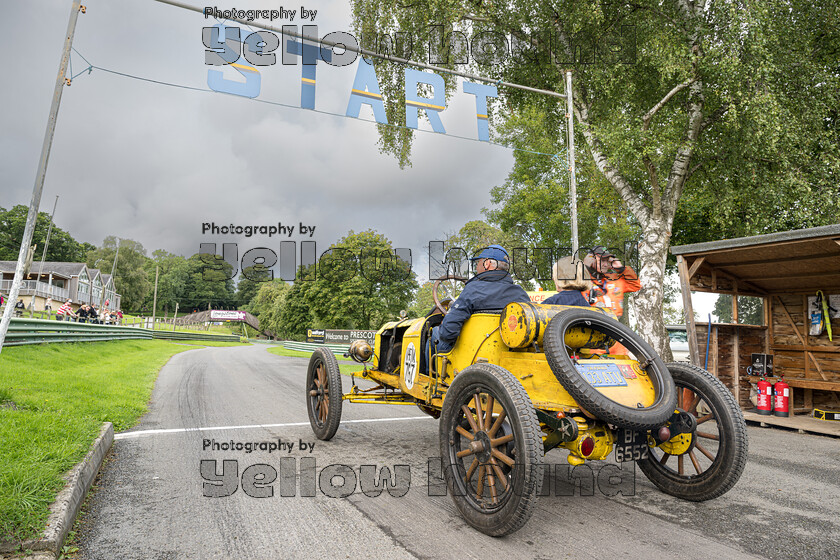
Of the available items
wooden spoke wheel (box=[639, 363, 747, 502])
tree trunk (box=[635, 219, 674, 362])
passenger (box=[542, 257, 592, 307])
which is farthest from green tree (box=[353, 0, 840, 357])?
wooden spoke wheel (box=[639, 363, 747, 502])

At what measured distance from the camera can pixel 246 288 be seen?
99.6 m

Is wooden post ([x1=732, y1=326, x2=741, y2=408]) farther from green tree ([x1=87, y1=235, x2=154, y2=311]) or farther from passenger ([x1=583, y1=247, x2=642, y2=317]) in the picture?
green tree ([x1=87, y1=235, x2=154, y2=311])

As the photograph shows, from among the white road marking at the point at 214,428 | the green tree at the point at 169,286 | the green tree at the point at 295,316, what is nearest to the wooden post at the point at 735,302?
the white road marking at the point at 214,428

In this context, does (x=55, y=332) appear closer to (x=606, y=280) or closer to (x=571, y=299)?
(x=606, y=280)

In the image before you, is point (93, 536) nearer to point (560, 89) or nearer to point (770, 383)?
point (770, 383)

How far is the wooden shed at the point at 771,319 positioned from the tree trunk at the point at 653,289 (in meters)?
1.47

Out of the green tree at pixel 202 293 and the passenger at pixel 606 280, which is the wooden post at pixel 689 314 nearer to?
the passenger at pixel 606 280

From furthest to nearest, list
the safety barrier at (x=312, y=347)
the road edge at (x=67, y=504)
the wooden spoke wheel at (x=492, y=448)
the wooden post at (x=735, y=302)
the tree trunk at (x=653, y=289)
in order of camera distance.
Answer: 1. the safety barrier at (x=312, y=347)
2. the tree trunk at (x=653, y=289)
3. the wooden post at (x=735, y=302)
4. the wooden spoke wheel at (x=492, y=448)
5. the road edge at (x=67, y=504)

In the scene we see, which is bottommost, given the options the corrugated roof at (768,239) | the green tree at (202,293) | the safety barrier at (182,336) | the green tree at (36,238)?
the safety barrier at (182,336)

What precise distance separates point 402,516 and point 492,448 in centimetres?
82

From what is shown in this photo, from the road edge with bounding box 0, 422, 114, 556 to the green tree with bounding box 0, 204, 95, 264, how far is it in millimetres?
84511

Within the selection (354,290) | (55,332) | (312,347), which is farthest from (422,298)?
(55,332)

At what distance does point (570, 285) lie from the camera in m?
4.23

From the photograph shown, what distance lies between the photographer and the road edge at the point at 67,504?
2.43m
